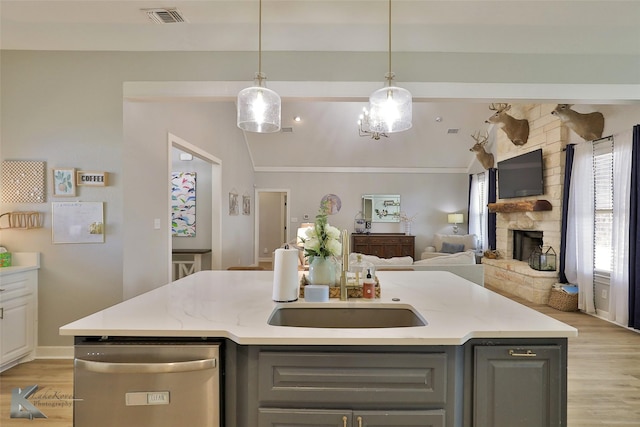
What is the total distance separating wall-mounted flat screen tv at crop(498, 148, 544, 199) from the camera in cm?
550

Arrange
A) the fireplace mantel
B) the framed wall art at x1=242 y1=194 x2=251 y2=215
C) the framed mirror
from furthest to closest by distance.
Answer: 1. the framed mirror
2. the framed wall art at x1=242 y1=194 x2=251 y2=215
3. the fireplace mantel

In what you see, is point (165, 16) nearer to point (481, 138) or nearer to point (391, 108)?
point (391, 108)

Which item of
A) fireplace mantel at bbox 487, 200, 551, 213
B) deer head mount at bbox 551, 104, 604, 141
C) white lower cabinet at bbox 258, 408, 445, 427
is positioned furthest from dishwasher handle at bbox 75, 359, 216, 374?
fireplace mantel at bbox 487, 200, 551, 213

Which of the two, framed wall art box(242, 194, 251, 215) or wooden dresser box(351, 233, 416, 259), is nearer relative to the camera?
framed wall art box(242, 194, 251, 215)

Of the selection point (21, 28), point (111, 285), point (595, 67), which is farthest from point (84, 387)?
point (595, 67)

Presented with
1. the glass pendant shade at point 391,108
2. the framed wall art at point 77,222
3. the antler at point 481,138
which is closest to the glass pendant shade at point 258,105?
the glass pendant shade at point 391,108

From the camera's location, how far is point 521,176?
5.89 metres

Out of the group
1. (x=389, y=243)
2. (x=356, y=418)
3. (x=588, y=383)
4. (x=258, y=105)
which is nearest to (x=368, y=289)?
(x=356, y=418)

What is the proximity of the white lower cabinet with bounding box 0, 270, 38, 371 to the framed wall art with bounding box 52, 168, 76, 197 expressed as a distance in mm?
735

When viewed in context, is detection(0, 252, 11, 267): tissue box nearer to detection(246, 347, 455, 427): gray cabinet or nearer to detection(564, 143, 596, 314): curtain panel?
detection(246, 347, 455, 427): gray cabinet

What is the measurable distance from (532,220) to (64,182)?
6.41 meters

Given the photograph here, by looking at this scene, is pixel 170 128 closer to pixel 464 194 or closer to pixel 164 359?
pixel 164 359

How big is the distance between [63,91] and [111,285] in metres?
1.78

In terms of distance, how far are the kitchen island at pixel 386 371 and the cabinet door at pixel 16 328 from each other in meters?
2.11
